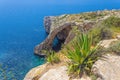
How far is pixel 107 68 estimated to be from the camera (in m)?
17.0

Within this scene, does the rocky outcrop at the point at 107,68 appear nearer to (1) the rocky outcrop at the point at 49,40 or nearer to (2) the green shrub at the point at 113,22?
(2) the green shrub at the point at 113,22

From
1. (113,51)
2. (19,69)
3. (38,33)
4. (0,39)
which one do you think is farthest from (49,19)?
(113,51)

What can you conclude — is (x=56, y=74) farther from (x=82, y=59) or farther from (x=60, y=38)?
(x=60, y=38)

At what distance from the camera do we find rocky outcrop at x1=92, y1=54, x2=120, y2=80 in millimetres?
16562

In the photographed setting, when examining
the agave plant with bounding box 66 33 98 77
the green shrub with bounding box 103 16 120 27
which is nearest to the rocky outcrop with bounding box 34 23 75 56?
the green shrub with bounding box 103 16 120 27

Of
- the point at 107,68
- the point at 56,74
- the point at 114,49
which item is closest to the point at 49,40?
the point at 114,49

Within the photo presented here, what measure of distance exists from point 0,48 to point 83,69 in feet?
146

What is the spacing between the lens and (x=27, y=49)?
58.7 meters

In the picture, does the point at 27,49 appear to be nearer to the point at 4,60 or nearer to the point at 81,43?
the point at 4,60

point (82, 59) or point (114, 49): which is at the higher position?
point (114, 49)

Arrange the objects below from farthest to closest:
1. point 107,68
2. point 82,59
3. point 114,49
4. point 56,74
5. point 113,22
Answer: point 113,22
point 114,49
point 56,74
point 82,59
point 107,68

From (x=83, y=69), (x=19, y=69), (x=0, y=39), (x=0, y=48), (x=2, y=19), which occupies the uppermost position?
(x=2, y=19)

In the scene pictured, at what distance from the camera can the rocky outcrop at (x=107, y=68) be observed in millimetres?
16562

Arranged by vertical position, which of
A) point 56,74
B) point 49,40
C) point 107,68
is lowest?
point 107,68
